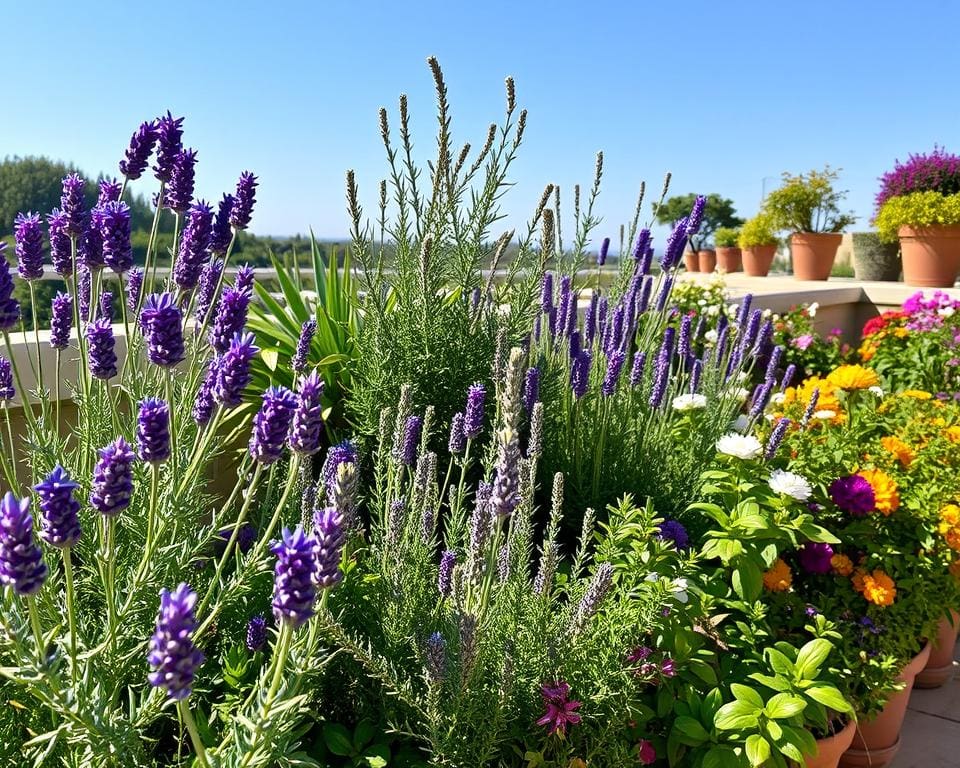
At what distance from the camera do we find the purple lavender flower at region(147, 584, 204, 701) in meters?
0.76

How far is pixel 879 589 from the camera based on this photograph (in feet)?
7.25

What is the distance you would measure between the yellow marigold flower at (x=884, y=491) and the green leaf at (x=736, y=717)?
3.20 ft

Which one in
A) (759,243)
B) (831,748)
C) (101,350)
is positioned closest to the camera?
(101,350)

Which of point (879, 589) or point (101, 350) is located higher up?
point (101, 350)

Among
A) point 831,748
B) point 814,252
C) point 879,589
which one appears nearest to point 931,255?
point 814,252

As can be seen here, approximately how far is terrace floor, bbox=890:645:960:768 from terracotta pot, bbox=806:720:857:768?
1.80 ft

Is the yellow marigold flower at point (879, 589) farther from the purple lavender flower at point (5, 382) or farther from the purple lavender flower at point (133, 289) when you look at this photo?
the purple lavender flower at point (5, 382)

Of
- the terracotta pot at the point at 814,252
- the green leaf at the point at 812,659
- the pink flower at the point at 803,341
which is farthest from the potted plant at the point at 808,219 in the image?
the green leaf at the point at 812,659

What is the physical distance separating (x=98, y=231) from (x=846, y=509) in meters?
2.22

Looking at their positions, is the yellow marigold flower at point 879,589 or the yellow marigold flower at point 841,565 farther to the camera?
the yellow marigold flower at point 841,565

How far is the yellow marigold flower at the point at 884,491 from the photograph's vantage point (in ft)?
7.58

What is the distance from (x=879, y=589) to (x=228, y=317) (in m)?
2.00

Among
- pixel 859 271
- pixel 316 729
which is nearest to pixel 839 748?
pixel 316 729

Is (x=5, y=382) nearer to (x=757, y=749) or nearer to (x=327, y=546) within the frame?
(x=327, y=546)
